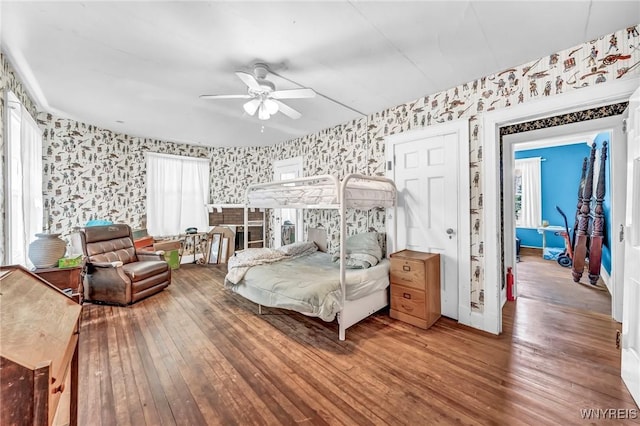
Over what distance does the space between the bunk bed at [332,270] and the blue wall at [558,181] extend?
17.1 feet

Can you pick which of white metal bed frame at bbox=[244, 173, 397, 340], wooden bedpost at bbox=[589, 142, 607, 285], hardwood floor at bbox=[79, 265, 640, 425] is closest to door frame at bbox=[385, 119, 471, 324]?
hardwood floor at bbox=[79, 265, 640, 425]

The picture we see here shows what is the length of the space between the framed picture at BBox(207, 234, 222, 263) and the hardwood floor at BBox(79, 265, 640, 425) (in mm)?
2444

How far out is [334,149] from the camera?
418cm

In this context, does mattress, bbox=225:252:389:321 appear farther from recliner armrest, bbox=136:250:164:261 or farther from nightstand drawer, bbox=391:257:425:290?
recliner armrest, bbox=136:250:164:261

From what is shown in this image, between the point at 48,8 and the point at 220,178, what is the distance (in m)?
4.23

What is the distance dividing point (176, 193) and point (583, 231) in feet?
24.4

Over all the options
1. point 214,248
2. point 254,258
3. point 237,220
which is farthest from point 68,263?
point 237,220

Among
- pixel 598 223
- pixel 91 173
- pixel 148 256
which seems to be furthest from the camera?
pixel 91 173

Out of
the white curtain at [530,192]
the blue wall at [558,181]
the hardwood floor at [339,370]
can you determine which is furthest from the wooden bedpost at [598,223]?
the white curtain at [530,192]

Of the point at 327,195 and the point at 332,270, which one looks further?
the point at 332,270

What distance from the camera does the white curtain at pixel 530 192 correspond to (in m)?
6.08

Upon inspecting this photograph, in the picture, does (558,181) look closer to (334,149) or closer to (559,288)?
(559,288)

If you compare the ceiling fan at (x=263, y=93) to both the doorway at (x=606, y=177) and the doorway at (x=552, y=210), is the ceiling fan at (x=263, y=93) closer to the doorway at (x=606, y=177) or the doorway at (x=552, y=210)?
the doorway at (x=606, y=177)

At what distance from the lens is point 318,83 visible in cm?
265
